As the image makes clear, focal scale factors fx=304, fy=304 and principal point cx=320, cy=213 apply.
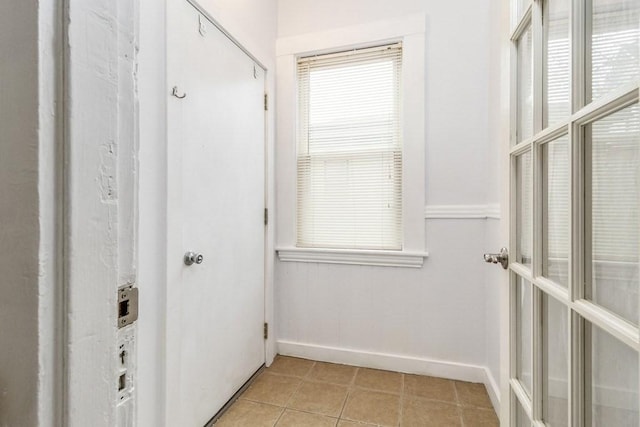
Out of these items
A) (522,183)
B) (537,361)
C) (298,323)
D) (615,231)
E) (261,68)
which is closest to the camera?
(615,231)

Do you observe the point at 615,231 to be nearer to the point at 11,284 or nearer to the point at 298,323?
the point at 11,284

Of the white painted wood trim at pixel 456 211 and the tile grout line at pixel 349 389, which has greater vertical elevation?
the white painted wood trim at pixel 456 211

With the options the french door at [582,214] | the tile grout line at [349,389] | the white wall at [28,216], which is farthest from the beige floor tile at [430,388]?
the white wall at [28,216]

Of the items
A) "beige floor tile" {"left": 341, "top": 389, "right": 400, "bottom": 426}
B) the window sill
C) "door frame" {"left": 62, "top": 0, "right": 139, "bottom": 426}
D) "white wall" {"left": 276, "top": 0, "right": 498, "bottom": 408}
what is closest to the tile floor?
"beige floor tile" {"left": 341, "top": 389, "right": 400, "bottom": 426}

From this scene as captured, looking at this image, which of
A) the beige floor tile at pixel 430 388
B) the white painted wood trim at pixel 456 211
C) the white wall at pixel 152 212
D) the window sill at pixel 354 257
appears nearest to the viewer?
the white wall at pixel 152 212

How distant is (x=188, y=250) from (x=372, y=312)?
1.27 metres

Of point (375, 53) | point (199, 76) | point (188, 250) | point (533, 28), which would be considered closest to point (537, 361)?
point (533, 28)

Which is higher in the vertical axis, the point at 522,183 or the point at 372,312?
the point at 522,183

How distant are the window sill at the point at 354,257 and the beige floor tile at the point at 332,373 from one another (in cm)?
69

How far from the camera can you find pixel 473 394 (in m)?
1.74

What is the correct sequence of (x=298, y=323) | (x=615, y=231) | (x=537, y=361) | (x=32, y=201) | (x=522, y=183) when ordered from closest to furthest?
(x=32, y=201)
(x=615, y=231)
(x=537, y=361)
(x=522, y=183)
(x=298, y=323)

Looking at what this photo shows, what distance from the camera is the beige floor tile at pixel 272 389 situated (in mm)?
1702

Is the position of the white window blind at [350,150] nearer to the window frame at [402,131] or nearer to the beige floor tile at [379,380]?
the window frame at [402,131]

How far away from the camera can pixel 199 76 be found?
4.57 ft
